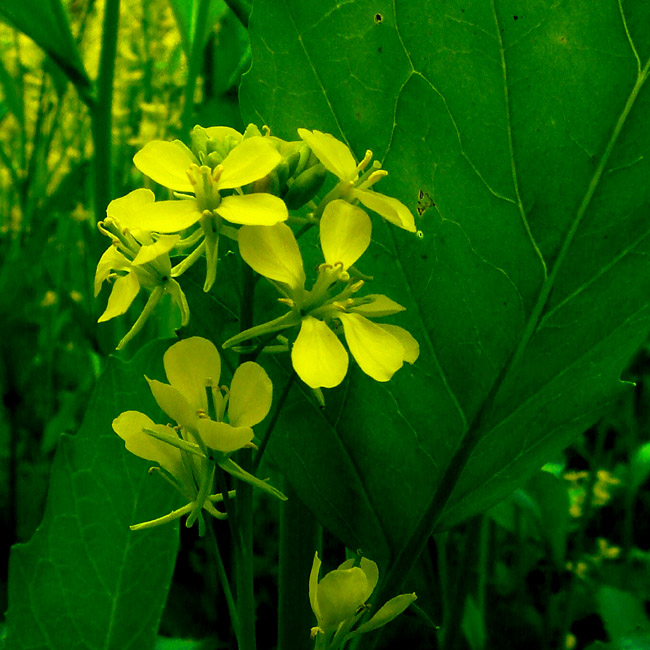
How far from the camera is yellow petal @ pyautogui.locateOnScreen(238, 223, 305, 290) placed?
0.33 m

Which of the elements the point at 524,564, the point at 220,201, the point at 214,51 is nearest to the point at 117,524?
the point at 220,201

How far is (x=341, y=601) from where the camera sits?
0.36 meters

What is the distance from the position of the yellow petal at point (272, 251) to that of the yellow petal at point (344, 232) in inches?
0.6

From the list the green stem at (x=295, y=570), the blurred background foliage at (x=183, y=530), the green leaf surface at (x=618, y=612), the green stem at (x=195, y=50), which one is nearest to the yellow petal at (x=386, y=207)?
the green stem at (x=295, y=570)

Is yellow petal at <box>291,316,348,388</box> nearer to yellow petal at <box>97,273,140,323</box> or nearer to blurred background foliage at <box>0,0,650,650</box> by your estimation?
yellow petal at <box>97,273,140,323</box>

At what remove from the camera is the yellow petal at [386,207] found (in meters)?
0.35

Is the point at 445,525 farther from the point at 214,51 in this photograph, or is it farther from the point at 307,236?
the point at 214,51

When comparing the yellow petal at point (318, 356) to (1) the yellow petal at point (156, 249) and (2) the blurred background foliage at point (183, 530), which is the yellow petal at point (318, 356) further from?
(2) the blurred background foliage at point (183, 530)

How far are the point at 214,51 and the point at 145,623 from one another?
0.75 m

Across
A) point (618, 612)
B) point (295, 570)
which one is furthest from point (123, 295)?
point (618, 612)

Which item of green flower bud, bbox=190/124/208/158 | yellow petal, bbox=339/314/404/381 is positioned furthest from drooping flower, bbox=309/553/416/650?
green flower bud, bbox=190/124/208/158

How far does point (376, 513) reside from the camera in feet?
1.61

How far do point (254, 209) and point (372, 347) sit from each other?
0.26 feet

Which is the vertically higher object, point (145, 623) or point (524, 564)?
point (145, 623)
